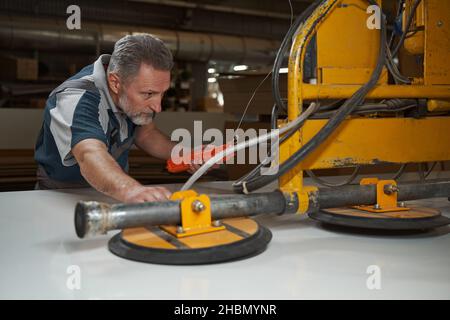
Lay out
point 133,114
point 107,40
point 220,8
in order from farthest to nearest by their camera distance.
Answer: point 220,8 → point 107,40 → point 133,114

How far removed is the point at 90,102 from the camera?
1442mm

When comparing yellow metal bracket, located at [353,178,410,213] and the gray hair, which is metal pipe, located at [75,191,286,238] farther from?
the gray hair

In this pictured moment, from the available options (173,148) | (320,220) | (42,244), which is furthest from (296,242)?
(173,148)

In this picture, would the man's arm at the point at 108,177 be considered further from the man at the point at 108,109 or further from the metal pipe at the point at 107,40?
the metal pipe at the point at 107,40

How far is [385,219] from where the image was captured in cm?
106

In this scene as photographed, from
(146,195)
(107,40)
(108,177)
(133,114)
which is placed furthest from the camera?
(107,40)

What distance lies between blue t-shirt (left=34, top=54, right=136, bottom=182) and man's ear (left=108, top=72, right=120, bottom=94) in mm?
21

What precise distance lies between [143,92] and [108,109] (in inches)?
6.7

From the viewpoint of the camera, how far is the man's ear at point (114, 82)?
4.95ft

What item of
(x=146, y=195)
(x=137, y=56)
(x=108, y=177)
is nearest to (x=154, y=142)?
(x=137, y=56)

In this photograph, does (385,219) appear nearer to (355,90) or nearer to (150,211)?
(355,90)

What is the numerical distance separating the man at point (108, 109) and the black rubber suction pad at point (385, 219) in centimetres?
48

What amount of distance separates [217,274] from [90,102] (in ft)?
2.79

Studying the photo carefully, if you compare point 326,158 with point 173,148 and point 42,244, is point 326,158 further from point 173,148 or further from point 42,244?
point 173,148
